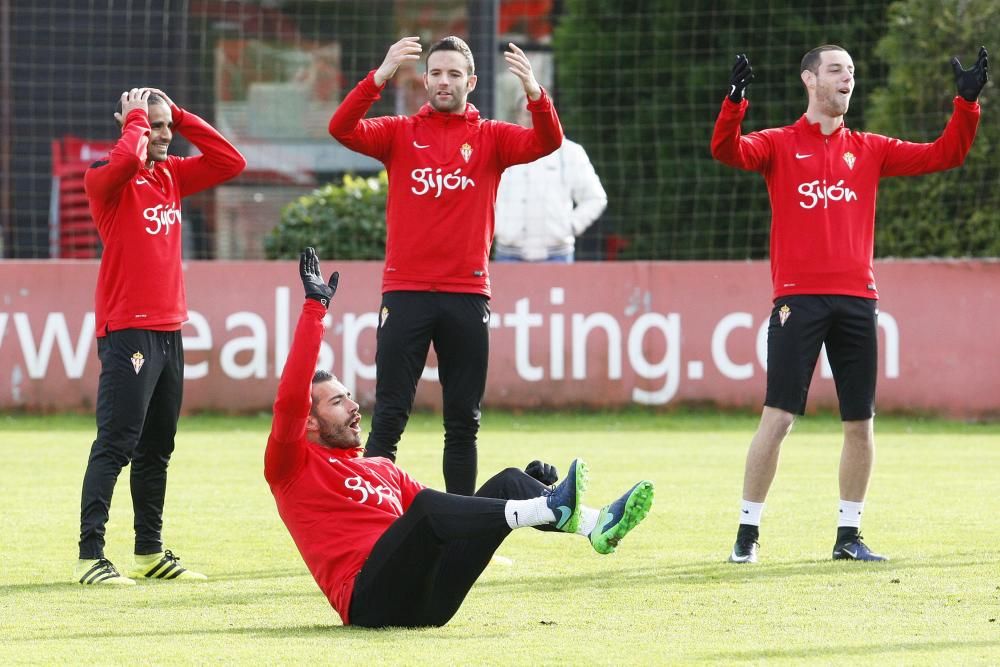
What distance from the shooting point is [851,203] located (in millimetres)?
7559

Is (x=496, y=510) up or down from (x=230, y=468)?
up

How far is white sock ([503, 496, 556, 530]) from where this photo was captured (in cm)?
543

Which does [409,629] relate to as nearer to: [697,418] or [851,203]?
[851,203]

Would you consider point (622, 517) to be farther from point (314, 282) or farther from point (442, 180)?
point (442, 180)

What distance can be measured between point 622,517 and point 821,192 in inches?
100

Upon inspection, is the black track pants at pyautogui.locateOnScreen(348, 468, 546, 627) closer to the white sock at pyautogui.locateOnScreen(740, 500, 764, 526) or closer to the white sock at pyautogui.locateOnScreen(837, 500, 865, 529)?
the white sock at pyautogui.locateOnScreen(740, 500, 764, 526)

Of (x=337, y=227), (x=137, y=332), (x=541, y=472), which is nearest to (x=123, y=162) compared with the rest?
(x=137, y=332)

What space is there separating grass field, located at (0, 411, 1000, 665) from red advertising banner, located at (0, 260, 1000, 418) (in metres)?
2.71

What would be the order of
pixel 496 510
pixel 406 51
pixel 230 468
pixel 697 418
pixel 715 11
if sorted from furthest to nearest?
1. pixel 715 11
2. pixel 697 418
3. pixel 230 468
4. pixel 406 51
5. pixel 496 510

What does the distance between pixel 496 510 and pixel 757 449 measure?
92.9 inches

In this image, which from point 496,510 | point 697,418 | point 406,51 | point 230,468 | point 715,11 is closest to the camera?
point 496,510

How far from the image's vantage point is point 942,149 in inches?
300

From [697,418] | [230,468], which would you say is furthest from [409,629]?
[697,418]

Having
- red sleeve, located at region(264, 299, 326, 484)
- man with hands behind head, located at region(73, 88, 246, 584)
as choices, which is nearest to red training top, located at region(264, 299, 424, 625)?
red sleeve, located at region(264, 299, 326, 484)
